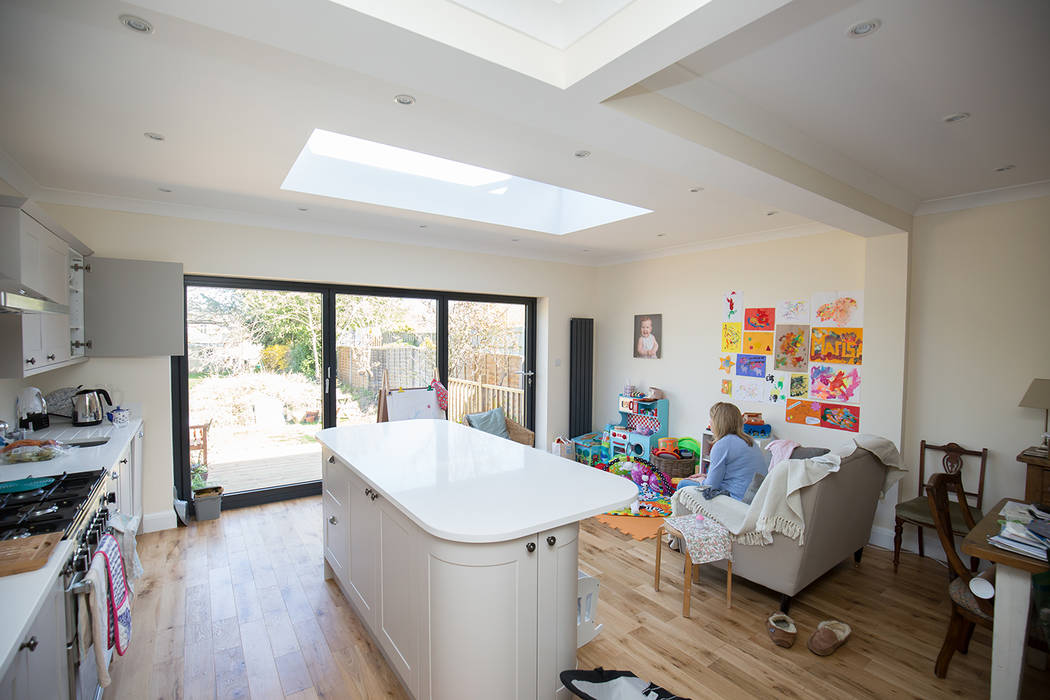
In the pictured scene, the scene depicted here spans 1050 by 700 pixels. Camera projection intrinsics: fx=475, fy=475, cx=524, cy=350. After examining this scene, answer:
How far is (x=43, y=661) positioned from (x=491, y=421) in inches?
154

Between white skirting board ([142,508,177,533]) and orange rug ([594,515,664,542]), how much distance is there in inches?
132

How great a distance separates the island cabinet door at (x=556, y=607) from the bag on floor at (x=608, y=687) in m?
0.07

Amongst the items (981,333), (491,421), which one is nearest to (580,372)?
(491,421)

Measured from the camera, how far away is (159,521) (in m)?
3.69

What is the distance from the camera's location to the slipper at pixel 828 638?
7.68 feet

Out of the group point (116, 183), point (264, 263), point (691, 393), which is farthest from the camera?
point (691, 393)

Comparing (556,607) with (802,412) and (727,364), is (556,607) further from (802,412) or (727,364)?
(727,364)

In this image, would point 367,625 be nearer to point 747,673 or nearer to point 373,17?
point 747,673

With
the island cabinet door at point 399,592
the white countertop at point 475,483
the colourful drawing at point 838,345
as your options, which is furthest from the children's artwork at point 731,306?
the island cabinet door at point 399,592

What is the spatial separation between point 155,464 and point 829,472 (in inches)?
181

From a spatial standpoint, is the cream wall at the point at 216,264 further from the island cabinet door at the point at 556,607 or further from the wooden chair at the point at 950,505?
the wooden chair at the point at 950,505

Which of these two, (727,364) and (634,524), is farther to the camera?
(727,364)

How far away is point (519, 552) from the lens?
1641 mm

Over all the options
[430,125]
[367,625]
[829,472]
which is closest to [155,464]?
[367,625]
